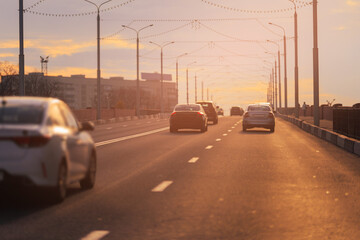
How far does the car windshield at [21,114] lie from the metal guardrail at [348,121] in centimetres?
1666

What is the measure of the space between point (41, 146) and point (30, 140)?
0.54 feet

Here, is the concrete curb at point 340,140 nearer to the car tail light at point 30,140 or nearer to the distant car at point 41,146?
the distant car at point 41,146

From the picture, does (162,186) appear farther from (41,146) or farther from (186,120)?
(186,120)

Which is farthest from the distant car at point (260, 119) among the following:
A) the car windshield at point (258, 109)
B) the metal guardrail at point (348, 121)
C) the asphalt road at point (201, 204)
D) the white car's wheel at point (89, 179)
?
the white car's wheel at point (89, 179)

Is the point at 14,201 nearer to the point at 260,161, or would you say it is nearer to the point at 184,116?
the point at 260,161

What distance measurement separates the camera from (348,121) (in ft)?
86.9

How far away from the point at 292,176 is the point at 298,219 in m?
5.16

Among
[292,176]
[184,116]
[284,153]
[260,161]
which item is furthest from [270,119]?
[292,176]

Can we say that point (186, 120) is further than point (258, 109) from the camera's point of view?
No

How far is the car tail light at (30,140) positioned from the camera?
857 cm

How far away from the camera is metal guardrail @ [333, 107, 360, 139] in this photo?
24300 millimetres

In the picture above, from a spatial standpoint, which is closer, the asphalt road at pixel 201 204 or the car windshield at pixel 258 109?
the asphalt road at pixel 201 204

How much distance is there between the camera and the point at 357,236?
720 centimetres

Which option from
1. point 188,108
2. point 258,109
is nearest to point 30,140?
point 188,108
